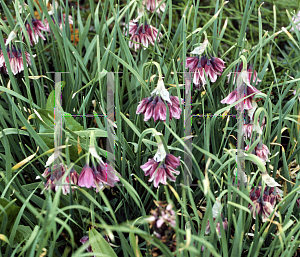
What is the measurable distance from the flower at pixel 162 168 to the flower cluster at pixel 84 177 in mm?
118

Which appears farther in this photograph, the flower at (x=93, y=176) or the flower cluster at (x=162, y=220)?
A: the flower at (x=93, y=176)

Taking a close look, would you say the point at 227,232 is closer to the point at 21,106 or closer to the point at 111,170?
the point at 111,170

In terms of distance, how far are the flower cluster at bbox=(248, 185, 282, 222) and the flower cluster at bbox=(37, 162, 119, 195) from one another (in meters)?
0.46

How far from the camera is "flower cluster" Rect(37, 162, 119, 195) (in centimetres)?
104

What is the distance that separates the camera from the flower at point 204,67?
1.38 m

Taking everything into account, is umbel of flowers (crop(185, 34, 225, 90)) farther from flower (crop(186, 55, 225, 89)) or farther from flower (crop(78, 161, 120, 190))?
flower (crop(78, 161, 120, 190))

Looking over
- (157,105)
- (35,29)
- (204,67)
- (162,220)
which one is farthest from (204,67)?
(35,29)

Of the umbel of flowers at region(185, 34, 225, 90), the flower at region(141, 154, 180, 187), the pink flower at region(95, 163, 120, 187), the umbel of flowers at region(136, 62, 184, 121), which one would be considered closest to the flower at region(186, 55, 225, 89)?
the umbel of flowers at region(185, 34, 225, 90)

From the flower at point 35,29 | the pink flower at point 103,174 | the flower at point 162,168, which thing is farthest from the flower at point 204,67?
the flower at point 35,29

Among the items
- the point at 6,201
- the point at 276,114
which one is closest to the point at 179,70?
the point at 276,114

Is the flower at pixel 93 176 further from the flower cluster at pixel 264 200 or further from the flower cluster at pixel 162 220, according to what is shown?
the flower cluster at pixel 264 200

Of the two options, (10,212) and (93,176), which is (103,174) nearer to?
(93,176)

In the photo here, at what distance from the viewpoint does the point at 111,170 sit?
1.17 metres

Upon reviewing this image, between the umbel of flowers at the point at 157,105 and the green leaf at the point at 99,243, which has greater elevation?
the umbel of flowers at the point at 157,105
